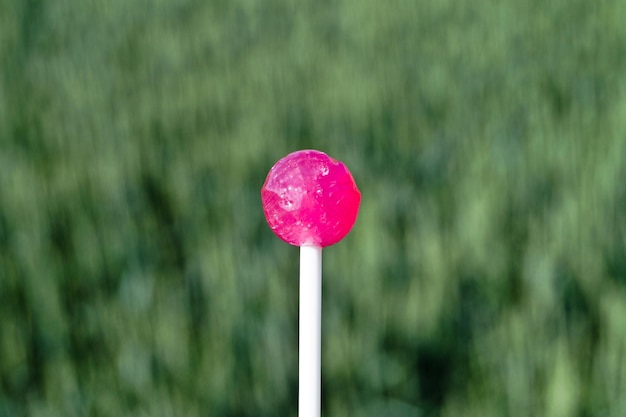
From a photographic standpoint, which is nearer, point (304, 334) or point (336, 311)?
point (304, 334)

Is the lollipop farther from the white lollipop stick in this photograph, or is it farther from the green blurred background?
the green blurred background

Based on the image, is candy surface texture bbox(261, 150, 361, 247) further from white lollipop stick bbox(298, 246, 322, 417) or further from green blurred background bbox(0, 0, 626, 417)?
green blurred background bbox(0, 0, 626, 417)

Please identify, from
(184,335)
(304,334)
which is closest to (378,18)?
(184,335)

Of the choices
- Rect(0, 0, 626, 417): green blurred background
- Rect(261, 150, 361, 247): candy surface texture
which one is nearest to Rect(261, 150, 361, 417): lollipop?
Rect(261, 150, 361, 247): candy surface texture

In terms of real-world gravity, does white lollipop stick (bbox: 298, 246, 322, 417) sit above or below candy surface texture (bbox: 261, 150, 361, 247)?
below

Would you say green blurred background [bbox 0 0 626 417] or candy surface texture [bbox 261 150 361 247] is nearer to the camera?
candy surface texture [bbox 261 150 361 247]

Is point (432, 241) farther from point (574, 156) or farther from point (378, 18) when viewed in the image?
point (378, 18)

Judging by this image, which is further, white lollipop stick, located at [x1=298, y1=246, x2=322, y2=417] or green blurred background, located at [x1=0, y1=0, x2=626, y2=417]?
green blurred background, located at [x1=0, y1=0, x2=626, y2=417]

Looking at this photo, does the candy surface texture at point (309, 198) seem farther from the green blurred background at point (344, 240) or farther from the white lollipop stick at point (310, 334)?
the green blurred background at point (344, 240)
